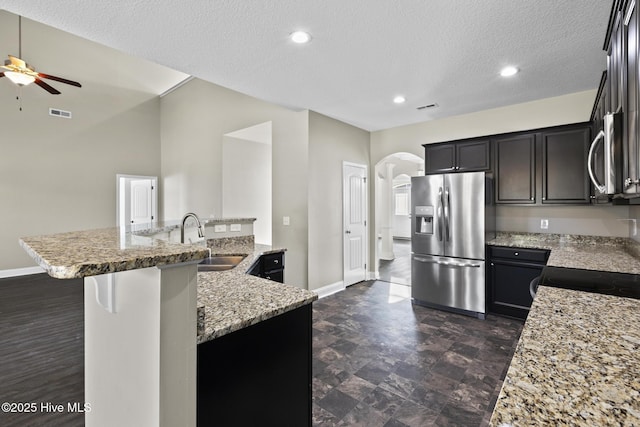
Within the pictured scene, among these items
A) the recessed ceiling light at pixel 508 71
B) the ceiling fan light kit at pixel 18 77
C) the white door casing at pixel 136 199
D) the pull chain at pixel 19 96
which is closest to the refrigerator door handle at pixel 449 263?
the recessed ceiling light at pixel 508 71

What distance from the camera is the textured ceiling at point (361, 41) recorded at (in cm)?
197

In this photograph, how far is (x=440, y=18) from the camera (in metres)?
2.11

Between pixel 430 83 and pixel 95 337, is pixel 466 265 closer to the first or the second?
pixel 430 83

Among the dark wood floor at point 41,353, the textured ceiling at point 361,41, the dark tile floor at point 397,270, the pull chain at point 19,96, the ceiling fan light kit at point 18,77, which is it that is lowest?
the dark wood floor at point 41,353

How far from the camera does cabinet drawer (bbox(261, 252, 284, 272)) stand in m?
2.96

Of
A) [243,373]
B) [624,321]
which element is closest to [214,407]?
[243,373]

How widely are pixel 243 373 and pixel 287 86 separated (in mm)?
3004

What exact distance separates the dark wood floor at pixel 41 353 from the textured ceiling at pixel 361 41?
260 cm

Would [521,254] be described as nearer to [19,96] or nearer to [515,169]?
[515,169]

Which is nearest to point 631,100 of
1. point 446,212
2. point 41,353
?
point 446,212

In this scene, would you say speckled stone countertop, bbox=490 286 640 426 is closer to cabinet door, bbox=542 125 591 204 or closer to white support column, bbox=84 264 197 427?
white support column, bbox=84 264 197 427

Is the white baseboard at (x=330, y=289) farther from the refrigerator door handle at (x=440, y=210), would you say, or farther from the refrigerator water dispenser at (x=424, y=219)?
the refrigerator door handle at (x=440, y=210)

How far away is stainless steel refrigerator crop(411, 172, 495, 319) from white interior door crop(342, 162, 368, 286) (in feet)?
3.82

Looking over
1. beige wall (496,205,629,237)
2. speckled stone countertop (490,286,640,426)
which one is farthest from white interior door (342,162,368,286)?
speckled stone countertop (490,286,640,426)
